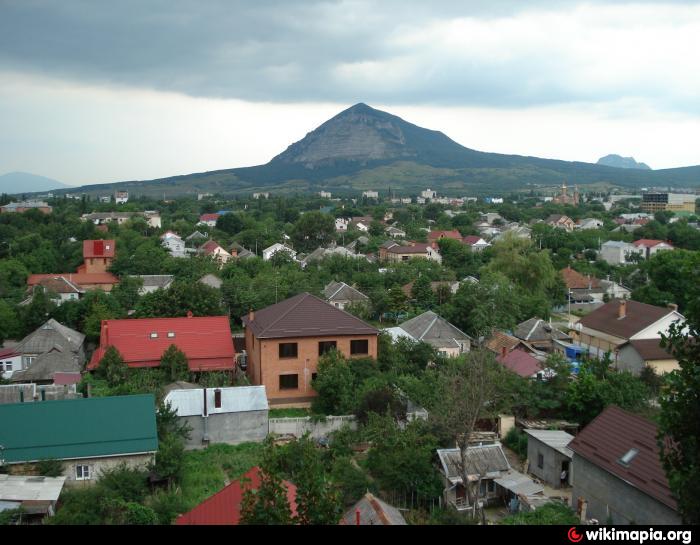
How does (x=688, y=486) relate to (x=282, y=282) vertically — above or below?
above

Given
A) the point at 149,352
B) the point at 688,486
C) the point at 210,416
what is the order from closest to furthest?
the point at 688,486 → the point at 210,416 → the point at 149,352

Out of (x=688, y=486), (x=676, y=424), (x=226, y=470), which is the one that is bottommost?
(x=226, y=470)

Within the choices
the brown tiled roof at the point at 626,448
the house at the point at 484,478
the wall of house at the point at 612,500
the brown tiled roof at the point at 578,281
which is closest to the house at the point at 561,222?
the brown tiled roof at the point at 578,281

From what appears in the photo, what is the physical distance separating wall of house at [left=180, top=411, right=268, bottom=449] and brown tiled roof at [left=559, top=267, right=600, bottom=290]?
28.8 metres

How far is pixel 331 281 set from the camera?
3922 cm

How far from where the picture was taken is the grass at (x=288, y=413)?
1873cm

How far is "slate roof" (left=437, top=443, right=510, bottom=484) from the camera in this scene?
13.1 m

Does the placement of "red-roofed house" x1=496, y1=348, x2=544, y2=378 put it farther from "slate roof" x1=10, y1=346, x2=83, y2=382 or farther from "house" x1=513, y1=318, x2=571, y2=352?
"slate roof" x1=10, y1=346, x2=83, y2=382

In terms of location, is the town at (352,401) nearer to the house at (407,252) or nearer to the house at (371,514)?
the house at (371,514)

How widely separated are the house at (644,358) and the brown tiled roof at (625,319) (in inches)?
35.9

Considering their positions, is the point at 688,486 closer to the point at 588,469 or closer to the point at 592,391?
the point at 588,469

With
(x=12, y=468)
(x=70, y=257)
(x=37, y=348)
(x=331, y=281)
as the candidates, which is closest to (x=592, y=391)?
(x=12, y=468)

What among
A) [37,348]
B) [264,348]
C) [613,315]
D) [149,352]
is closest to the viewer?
[264,348]

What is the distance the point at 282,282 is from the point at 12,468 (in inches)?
865
